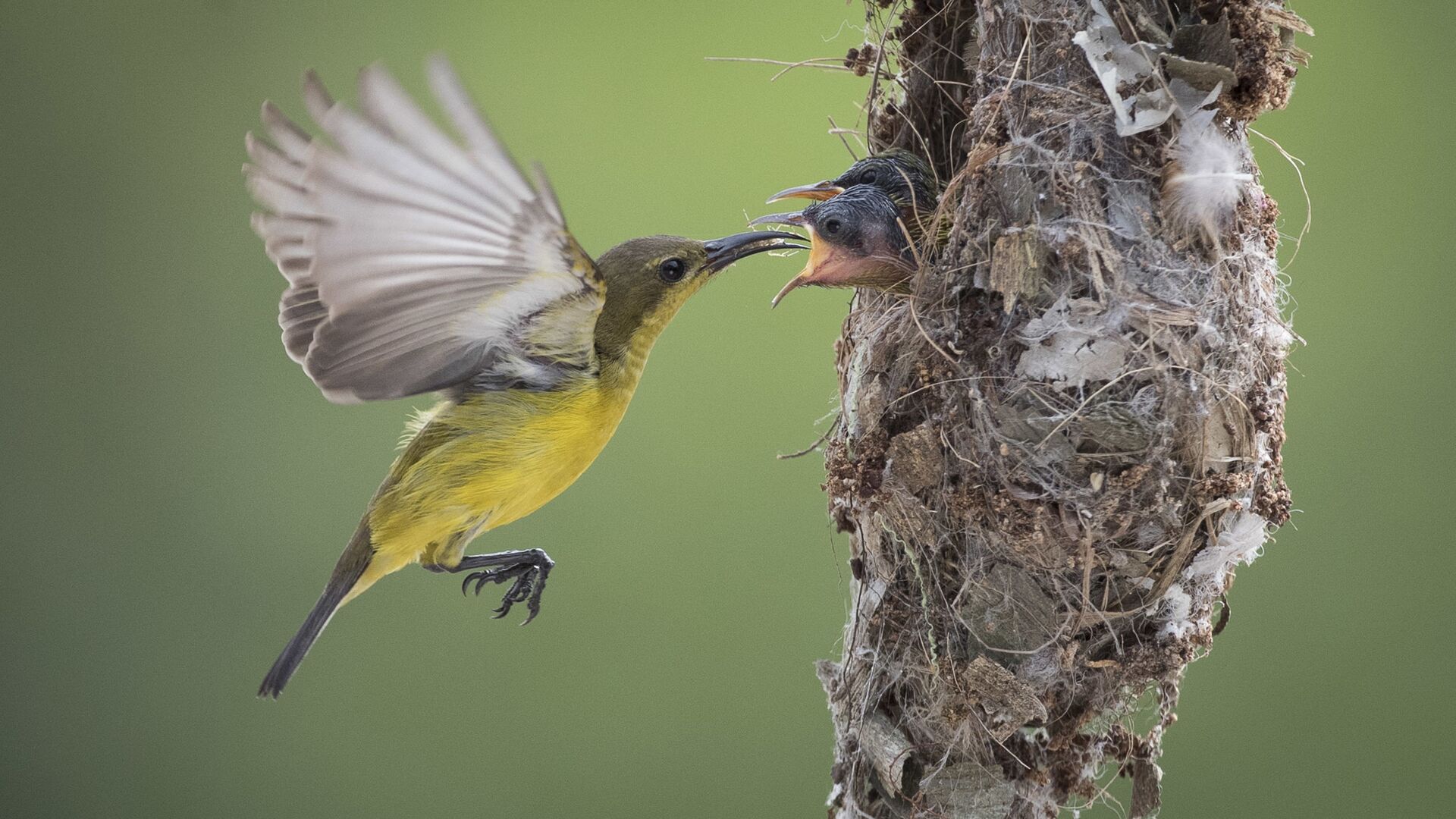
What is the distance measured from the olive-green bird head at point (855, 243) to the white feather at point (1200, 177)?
33 centimetres

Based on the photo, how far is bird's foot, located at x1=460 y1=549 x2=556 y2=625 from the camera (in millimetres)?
2031

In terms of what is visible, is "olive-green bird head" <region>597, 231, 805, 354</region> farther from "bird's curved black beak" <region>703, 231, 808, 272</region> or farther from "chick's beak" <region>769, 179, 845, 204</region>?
"chick's beak" <region>769, 179, 845, 204</region>

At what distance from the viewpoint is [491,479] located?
1.78 m

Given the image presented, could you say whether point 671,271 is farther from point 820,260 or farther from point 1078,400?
point 1078,400

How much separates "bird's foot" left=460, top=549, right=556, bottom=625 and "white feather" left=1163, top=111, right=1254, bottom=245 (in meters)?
1.06

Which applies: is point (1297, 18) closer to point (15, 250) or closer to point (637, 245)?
point (637, 245)

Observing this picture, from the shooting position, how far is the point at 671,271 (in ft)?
5.55

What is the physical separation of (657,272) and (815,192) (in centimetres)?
26

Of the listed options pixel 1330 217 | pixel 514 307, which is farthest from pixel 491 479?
pixel 1330 217

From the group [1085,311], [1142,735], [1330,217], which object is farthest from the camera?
[1330,217]

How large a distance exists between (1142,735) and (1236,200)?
67 centimetres

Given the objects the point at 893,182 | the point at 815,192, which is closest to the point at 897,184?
the point at 893,182

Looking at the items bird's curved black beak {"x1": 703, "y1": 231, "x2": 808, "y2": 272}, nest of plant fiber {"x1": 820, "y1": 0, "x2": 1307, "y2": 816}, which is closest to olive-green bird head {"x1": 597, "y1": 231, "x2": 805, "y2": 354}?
bird's curved black beak {"x1": 703, "y1": 231, "x2": 808, "y2": 272}

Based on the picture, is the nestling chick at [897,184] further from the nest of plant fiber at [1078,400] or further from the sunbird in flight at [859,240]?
the nest of plant fiber at [1078,400]
